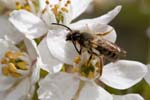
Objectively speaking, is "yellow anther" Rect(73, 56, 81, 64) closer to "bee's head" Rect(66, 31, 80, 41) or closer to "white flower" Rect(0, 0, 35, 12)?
"bee's head" Rect(66, 31, 80, 41)

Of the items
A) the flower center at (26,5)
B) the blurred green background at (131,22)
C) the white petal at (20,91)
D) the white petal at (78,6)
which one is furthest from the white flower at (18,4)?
the blurred green background at (131,22)

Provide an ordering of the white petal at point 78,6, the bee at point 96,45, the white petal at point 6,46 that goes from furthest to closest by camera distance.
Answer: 1. the white petal at point 78,6
2. the white petal at point 6,46
3. the bee at point 96,45

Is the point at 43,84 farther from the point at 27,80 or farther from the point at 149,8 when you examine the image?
the point at 149,8

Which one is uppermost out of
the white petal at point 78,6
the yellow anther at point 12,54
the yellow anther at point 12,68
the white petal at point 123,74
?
the white petal at point 78,6

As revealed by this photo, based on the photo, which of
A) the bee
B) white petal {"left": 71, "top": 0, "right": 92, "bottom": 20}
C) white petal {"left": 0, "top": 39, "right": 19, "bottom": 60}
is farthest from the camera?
white petal {"left": 71, "top": 0, "right": 92, "bottom": 20}

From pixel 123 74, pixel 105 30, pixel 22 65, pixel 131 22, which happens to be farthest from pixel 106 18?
pixel 131 22

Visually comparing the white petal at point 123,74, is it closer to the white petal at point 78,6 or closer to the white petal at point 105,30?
the white petal at point 105,30

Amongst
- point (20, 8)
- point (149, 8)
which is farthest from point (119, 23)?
point (20, 8)

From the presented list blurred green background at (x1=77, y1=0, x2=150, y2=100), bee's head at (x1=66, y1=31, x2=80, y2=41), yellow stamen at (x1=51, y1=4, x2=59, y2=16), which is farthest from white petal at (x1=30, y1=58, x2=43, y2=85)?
blurred green background at (x1=77, y1=0, x2=150, y2=100)

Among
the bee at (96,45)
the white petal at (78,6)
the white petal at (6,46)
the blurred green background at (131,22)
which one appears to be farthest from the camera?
the blurred green background at (131,22)
